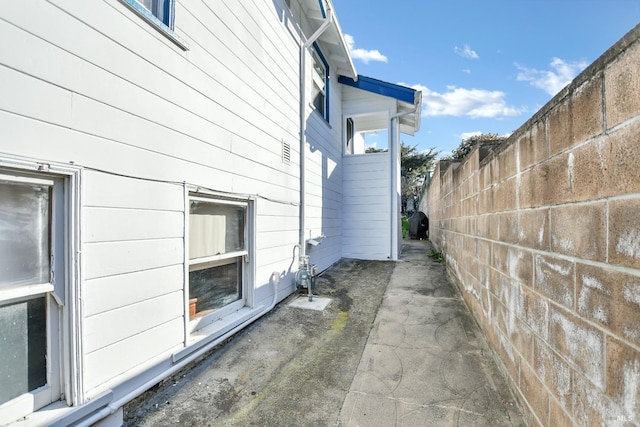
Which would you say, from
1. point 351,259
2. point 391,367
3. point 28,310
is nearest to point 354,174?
point 351,259

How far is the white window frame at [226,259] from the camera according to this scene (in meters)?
2.52

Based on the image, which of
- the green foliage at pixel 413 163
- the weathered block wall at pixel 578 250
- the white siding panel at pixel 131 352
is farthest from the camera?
the green foliage at pixel 413 163

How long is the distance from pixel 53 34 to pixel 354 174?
21.7 ft

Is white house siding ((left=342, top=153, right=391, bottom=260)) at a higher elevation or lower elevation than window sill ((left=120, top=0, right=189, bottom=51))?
lower

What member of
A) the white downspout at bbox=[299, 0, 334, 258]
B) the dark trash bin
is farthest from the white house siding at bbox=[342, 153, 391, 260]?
the dark trash bin

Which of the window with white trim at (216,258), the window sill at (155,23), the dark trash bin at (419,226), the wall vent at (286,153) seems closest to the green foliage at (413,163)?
the dark trash bin at (419,226)

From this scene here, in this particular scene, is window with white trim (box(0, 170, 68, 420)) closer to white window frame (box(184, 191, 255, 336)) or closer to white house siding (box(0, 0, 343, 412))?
white house siding (box(0, 0, 343, 412))

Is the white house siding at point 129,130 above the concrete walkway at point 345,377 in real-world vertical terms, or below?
above

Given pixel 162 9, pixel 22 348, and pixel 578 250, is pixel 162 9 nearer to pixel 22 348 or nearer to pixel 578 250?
pixel 22 348

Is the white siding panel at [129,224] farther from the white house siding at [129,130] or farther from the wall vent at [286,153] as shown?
the wall vent at [286,153]

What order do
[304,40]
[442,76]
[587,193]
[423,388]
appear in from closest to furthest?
[587,193]
[423,388]
[304,40]
[442,76]

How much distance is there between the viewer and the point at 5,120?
1.39m

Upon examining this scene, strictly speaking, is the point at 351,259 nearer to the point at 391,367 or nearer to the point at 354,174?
the point at 354,174

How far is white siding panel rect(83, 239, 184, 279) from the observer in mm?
1782
